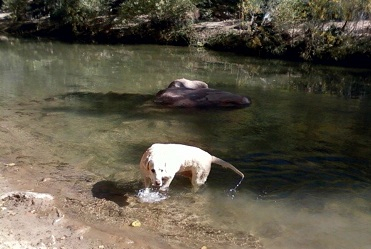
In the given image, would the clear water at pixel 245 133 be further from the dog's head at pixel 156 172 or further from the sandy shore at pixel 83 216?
the dog's head at pixel 156 172

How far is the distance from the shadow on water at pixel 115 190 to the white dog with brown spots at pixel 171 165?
516mm

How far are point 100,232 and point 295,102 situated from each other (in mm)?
9693

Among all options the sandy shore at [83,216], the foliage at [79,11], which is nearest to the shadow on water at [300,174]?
the sandy shore at [83,216]

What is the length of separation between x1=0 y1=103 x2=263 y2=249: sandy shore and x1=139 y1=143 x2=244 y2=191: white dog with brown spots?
397 mm

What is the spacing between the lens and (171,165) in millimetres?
6688

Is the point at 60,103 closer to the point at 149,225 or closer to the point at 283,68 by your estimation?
the point at 149,225

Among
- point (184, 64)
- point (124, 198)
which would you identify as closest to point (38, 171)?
point (124, 198)

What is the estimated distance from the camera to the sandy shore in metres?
5.80

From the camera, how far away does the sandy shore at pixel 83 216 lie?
5.80 m

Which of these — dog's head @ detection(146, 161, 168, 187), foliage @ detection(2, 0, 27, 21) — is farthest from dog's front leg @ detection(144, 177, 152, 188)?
foliage @ detection(2, 0, 27, 21)

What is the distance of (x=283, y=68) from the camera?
21688 mm

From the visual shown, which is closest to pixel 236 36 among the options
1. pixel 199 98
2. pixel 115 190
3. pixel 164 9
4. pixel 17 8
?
pixel 164 9

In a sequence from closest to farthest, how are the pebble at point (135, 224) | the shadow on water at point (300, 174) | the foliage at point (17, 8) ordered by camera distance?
1. the pebble at point (135, 224)
2. the shadow on water at point (300, 174)
3. the foliage at point (17, 8)

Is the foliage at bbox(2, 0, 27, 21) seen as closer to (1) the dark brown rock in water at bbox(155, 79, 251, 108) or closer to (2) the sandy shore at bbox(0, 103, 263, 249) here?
(1) the dark brown rock in water at bbox(155, 79, 251, 108)
